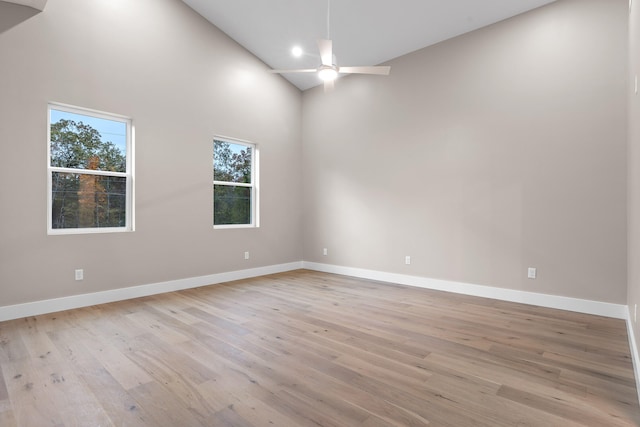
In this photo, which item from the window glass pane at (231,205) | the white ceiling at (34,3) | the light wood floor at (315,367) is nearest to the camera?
the light wood floor at (315,367)

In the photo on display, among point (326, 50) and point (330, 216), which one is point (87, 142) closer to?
point (326, 50)

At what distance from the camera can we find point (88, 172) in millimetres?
4000

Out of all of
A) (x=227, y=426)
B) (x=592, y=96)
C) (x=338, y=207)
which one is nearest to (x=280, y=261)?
(x=338, y=207)

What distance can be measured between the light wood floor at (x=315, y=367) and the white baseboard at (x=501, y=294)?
207 millimetres

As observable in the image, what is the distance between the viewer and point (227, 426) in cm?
171

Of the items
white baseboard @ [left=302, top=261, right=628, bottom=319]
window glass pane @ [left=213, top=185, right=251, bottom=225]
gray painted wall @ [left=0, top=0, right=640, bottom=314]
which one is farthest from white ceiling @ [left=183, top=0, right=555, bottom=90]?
white baseboard @ [left=302, top=261, right=628, bottom=319]

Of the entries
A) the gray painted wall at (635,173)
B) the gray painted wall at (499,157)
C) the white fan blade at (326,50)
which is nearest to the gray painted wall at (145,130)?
the gray painted wall at (499,157)

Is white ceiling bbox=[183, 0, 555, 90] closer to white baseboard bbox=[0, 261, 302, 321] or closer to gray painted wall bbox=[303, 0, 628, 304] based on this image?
gray painted wall bbox=[303, 0, 628, 304]

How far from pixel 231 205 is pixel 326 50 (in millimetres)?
3074

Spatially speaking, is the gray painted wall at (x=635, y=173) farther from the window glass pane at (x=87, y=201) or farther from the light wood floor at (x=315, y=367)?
the window glass pane at (x=87, y=201)

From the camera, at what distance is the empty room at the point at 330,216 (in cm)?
214

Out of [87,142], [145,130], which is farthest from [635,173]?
[87,142]

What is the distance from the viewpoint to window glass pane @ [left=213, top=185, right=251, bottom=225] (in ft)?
17.4

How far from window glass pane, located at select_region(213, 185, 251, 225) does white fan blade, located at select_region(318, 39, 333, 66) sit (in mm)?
2784
